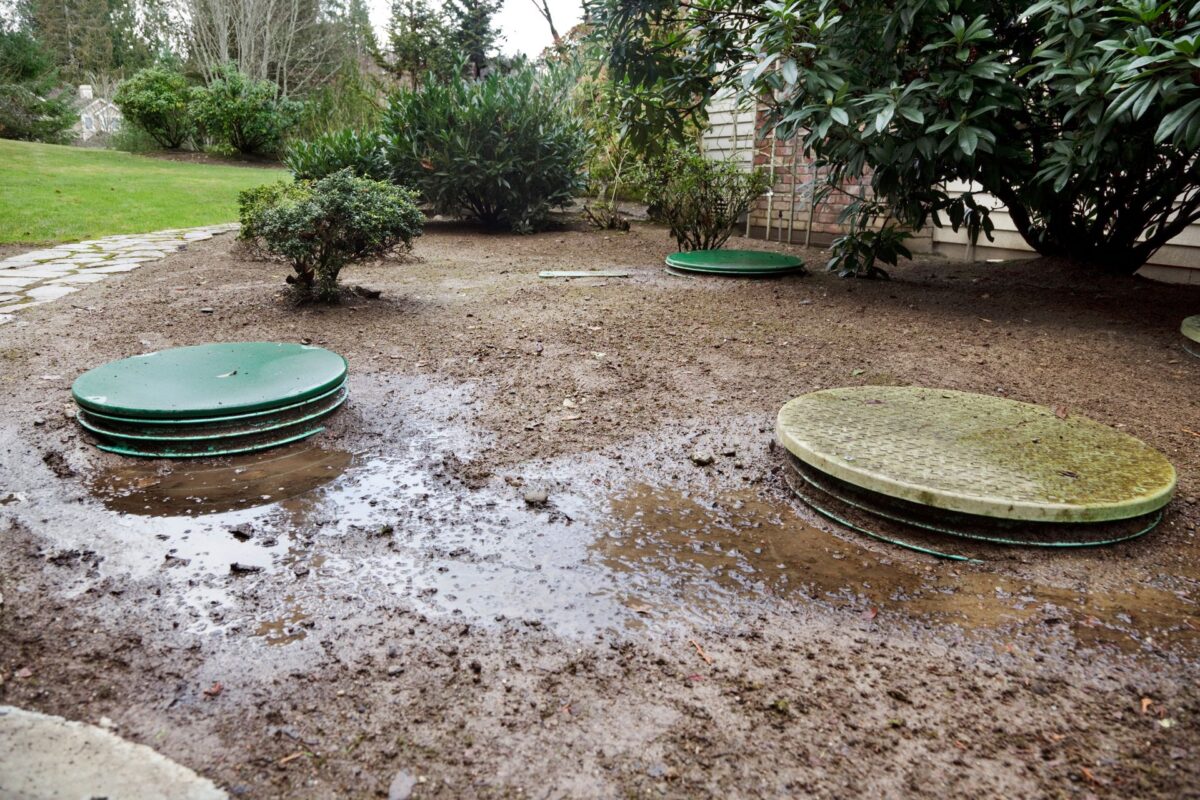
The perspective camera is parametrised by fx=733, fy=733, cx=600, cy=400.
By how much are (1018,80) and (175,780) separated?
5.10 meters

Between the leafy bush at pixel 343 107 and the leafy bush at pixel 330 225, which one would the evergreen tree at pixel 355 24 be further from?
the leafy bush at pixel 330 225

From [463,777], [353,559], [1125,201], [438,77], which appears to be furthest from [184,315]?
[438,77]

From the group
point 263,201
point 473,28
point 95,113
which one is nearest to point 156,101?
point 473,28

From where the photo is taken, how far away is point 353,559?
2.08 metres

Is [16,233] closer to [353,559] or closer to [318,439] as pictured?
[318,439]

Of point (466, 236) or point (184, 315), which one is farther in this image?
point (466, 236)

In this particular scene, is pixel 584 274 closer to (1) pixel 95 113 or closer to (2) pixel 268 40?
(2) pixel 268 40

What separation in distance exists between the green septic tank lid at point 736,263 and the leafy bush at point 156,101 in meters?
14.7

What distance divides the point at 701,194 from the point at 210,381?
180 inches

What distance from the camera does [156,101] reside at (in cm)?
1585

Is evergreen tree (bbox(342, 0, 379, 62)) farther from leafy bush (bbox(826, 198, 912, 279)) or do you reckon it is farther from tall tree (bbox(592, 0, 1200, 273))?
leafy bush (bbox(826, 198, 912, 279))

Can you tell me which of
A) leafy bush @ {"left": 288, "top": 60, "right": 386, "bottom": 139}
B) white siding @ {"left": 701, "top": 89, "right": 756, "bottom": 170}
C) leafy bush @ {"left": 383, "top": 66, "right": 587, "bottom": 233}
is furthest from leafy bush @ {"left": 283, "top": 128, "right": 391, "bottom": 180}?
leafy bush @ {"left": 288, "top": 60, "right": 386, "bottom": 139}

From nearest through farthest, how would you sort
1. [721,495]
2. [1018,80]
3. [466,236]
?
[721,495]
[1018,80]
[466,236]

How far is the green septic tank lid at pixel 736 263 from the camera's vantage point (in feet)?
18.7
